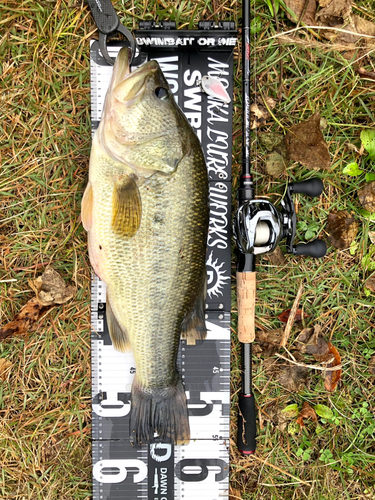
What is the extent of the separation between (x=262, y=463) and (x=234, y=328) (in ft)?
3.21

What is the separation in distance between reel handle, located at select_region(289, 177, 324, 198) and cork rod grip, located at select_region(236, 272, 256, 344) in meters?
0.62

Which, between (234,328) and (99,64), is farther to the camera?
(234,328)

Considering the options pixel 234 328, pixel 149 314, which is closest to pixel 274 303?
pixel 234 328

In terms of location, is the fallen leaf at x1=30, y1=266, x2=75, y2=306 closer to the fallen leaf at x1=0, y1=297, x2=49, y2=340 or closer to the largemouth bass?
the fallen leaf at x1=0, y1=297, x2=49, y2=340

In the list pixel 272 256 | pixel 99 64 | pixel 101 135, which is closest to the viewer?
pixel 101 135

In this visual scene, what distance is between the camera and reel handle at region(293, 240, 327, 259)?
7.64 feet

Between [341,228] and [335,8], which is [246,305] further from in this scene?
[335,8]

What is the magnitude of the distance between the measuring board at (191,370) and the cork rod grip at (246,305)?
16 cm

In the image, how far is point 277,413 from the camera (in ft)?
8.38

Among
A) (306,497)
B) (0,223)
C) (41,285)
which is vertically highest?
(0,223)

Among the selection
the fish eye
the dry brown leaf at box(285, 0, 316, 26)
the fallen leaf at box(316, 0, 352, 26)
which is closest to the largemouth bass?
the fish eye

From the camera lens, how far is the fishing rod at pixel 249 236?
214cm

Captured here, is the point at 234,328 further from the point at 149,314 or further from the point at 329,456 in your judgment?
the point at 329,456

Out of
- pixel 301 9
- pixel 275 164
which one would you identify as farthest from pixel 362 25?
pixel 275 164
